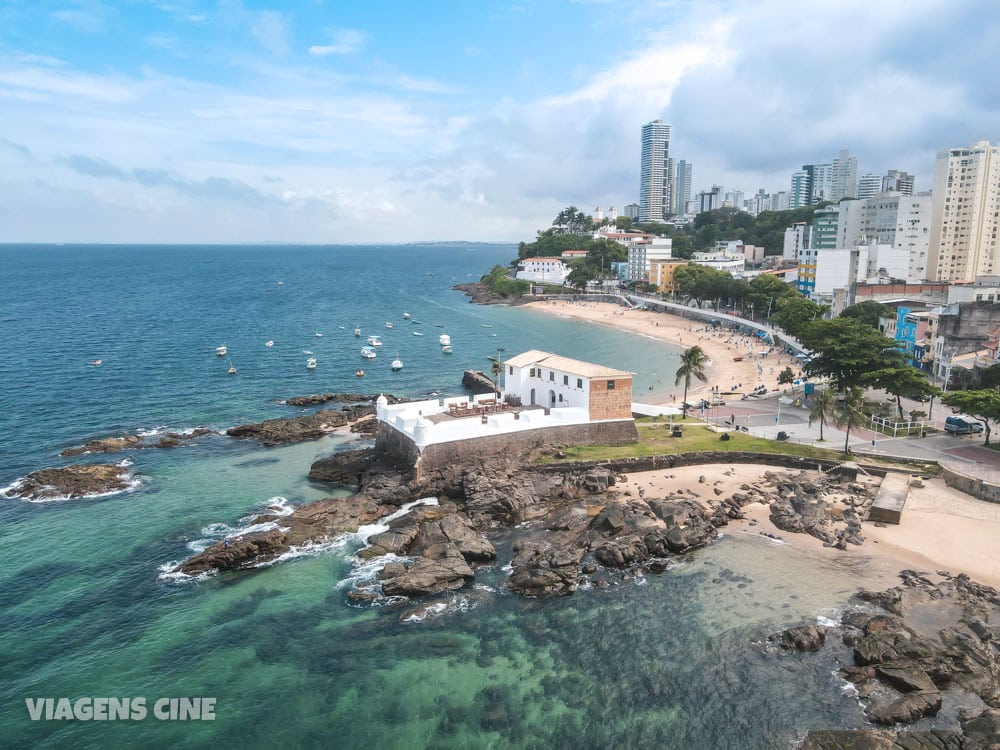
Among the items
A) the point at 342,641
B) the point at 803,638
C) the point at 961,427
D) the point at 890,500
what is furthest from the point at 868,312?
the point at 342,641

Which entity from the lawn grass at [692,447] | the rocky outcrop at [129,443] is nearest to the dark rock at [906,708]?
the lawn grass at [692,447]

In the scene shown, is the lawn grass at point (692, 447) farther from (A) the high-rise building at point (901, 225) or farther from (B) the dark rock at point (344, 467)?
(A) the high-rise building at point (901, 225)

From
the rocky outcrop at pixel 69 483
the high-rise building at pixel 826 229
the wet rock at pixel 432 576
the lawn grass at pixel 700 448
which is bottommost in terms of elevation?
the wet rock at pixel 432 576

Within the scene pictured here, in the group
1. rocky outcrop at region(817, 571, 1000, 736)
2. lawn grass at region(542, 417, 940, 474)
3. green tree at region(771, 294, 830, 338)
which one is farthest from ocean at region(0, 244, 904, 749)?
green tree at region(771, 294, 830, 338)

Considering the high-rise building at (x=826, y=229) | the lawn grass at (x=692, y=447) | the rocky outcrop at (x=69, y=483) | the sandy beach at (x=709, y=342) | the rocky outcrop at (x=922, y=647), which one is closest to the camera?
the rocky outcrop at (x=922, y=647)

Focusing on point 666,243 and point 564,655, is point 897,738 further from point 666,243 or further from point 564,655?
point 666,243

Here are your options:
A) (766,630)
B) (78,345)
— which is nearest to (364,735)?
(766,630)

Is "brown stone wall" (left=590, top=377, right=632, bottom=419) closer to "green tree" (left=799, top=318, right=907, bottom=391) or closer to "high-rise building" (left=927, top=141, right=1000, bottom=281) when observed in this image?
"green tree" (left=799, top=318, right=907, bottom=391)
